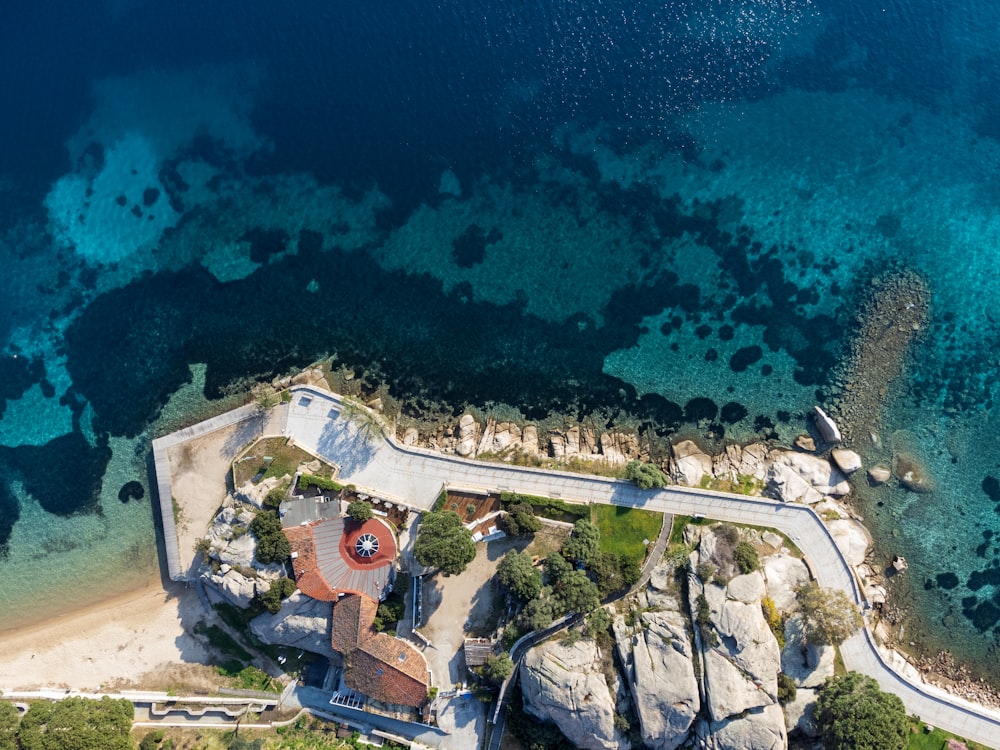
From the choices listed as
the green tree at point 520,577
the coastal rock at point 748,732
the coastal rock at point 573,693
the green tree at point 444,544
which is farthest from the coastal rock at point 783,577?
the green tree at point 444,544

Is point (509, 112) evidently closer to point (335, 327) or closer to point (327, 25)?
point (327, 25)

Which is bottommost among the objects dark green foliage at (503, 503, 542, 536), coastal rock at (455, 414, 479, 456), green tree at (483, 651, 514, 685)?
green tree at (483, 651, 514, 685)

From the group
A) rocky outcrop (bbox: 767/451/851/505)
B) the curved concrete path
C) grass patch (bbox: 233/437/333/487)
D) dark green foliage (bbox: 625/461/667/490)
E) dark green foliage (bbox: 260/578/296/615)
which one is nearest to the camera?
dark green foliage (bbox: 260/578/296/615)

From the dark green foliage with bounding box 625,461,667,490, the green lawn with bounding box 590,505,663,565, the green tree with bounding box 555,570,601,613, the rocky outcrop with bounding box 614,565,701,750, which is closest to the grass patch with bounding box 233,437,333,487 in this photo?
the green tree with bounding box 555,570,601,613

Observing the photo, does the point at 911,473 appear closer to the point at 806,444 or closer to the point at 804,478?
the point at 806,444

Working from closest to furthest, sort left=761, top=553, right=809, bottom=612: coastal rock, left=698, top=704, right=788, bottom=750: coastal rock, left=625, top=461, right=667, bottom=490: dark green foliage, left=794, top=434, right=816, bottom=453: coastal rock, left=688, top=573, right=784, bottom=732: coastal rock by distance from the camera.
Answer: left=688, top=573, right=784, bottom=732: coastal rock, left=698, top=704, right=788, bottom=750: coastal rock, left=761, top=553, right=809, bottom=612: coastal rock, left=625, top=461, right=667, bottom=490: dark green foliage, left=794, top=434, right=816, bottom=453: coastal rock

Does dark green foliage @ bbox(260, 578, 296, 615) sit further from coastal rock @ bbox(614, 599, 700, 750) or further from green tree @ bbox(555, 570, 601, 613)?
coastal rock @ bbox(614, 599, 700, 750)

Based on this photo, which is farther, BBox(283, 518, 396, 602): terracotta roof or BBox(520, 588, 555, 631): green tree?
BBox(283, 518, 396, 602): terracotta roof

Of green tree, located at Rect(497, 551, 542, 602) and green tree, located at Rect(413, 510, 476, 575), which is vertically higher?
green tree, located at Rect(413, 510, 476, 575)
